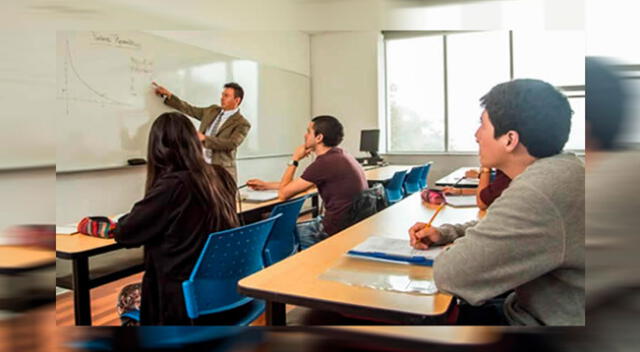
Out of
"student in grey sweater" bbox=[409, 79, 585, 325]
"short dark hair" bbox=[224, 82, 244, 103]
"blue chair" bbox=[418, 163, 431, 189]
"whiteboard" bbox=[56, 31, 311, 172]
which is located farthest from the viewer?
"blue chair" bbox=[418, 163, 431, 189]

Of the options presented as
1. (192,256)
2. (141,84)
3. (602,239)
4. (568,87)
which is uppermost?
(141,84)

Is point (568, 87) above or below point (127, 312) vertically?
above

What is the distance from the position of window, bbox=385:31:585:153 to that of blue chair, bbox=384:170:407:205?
10.8 inches

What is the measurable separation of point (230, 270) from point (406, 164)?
0.61 m

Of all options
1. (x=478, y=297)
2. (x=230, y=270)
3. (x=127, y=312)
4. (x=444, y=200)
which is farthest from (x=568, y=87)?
(x=127, y=312)

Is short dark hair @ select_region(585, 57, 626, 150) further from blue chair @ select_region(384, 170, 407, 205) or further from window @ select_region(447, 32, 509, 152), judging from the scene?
blue chair @ select_region(384, 170, 407, 205)

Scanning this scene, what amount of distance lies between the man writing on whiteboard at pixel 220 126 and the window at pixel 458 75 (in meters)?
0.45

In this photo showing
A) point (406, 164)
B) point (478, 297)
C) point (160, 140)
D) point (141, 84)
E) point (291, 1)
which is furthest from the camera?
point (141, 84)

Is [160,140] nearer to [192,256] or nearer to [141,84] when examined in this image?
[192,256]

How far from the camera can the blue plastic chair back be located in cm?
108

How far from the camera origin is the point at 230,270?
112 cm

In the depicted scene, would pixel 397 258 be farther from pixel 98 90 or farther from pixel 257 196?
pixel 98 90

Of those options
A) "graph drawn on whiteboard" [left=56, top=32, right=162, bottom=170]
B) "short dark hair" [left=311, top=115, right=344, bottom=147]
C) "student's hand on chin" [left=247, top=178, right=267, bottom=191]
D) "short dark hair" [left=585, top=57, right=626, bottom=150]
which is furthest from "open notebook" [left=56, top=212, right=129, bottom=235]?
"short dark hair" [left=585, top=57, right=626, bottom=150]

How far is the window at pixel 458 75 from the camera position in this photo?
0.79 m
